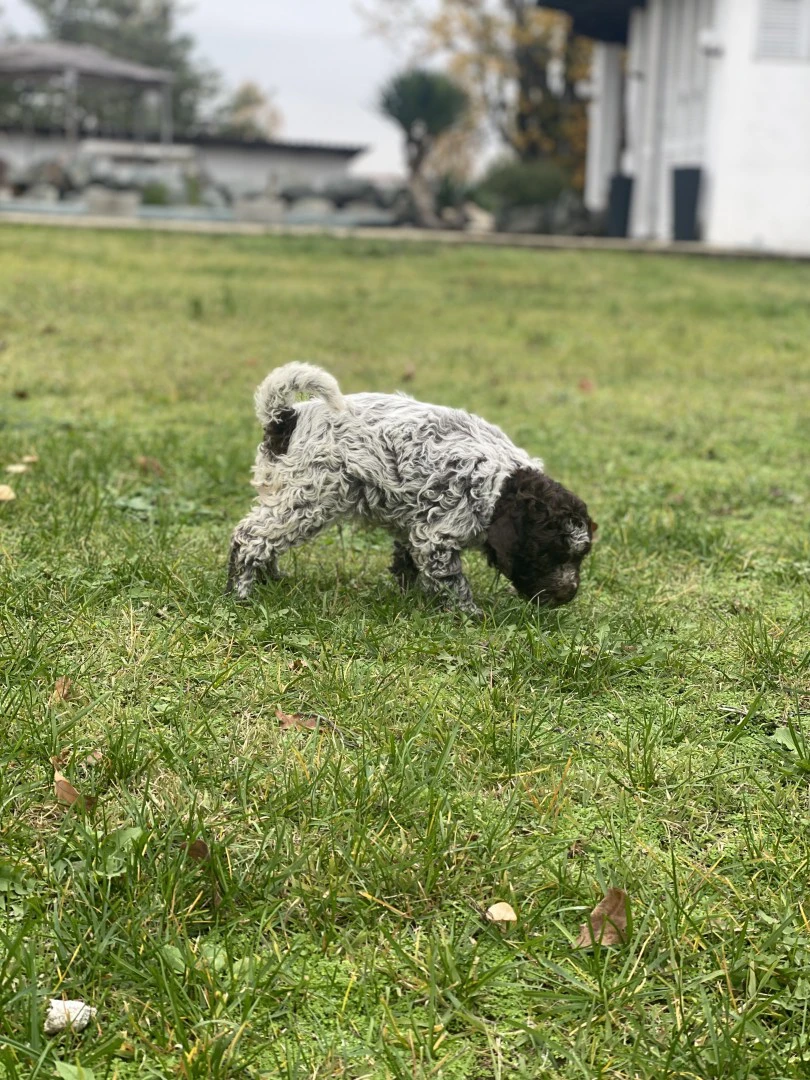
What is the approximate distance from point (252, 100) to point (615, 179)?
46252 mm

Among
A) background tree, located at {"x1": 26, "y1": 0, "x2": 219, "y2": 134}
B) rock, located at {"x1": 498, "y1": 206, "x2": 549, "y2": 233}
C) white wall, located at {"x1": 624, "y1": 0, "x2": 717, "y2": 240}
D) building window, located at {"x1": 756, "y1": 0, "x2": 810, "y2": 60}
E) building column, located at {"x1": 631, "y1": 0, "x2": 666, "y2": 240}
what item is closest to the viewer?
building window, located at {"x1": 756, "y1": 0, "x2": 810, "y2": 60}

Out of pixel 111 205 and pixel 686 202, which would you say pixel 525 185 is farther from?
pixel 111 205

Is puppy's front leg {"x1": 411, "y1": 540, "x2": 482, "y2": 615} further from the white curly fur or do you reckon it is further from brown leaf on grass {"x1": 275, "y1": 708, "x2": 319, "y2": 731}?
brown leaf on grass {"x1": 275, "y1": 708, "x2": 319, "y2": 731}

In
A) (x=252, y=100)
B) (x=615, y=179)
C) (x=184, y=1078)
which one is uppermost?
(x=252, y=100)

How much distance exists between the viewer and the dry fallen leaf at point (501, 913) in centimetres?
230

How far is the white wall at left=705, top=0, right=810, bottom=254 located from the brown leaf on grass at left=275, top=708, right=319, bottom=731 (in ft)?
68.6

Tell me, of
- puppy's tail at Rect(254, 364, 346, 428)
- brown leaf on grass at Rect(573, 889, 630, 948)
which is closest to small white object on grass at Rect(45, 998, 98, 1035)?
brown leaf on grass at Rect(573, 889, 630, 948)

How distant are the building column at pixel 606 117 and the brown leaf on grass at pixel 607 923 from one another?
2852 centimetres

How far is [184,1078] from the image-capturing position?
1.89m

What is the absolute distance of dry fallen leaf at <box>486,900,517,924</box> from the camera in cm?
230

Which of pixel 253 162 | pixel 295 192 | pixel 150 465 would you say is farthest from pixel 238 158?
pixel 150 465

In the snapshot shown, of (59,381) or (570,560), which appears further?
(59,381)

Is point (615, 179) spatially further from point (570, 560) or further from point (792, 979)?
point (792, 979)

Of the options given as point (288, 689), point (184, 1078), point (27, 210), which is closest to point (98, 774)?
point (288, 689)
